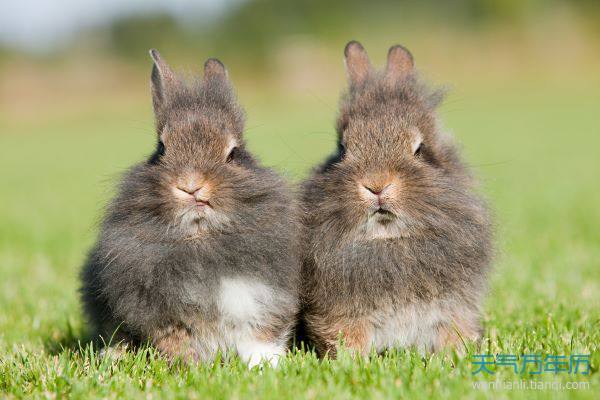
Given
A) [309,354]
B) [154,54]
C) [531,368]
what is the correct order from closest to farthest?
[531,368] < [309,354] < [154,54]

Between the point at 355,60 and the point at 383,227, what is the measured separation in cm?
124

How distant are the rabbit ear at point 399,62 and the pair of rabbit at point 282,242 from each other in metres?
0.25

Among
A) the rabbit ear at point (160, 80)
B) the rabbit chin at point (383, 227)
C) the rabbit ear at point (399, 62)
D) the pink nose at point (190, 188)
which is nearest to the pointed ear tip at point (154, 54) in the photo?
the rabbit ear at point (160, 80)

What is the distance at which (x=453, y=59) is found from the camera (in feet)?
132

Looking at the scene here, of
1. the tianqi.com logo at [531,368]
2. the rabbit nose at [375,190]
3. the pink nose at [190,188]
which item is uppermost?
the rabbit nose at [375,190]

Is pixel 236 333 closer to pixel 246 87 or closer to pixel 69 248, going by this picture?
pixel 69 248

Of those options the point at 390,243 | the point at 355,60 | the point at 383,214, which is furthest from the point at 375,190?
the point at 355,60

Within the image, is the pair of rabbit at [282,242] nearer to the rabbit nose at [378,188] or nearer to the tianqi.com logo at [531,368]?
the rabbit nose at [378,188]

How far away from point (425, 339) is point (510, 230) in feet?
14.1

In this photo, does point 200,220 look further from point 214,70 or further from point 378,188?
point 214,70

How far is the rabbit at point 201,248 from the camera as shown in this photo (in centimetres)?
375

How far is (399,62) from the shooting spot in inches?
183

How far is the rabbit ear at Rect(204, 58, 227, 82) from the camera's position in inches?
171

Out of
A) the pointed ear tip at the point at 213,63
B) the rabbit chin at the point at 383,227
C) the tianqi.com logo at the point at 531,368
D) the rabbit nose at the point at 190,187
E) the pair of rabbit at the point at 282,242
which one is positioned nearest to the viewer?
the tianqi.com logo at the point at 531,368
